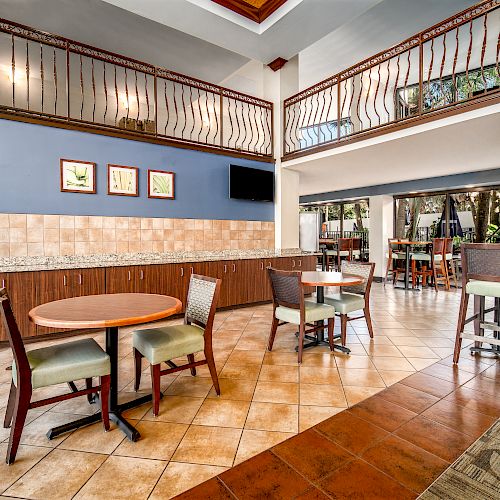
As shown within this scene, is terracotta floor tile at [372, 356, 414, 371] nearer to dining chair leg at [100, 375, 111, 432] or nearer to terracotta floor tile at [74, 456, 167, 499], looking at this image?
terracotta floor tile at [74, 456, 167, 499]

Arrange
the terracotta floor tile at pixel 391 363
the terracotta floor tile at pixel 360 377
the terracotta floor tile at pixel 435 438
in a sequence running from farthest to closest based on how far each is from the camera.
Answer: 1. the terracotta floor tile at pixel 391 363
2. the terracotta floor tile at pixel 360 377
3. the terracotta floor tile at pixel 435 438

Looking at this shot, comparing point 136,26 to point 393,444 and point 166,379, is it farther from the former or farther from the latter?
point 393,444

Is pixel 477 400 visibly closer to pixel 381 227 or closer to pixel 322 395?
pixel 322 395

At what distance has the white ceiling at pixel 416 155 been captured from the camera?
14.1 feet

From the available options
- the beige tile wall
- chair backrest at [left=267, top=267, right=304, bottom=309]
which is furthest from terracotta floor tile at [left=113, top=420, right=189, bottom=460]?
the beige tile wall

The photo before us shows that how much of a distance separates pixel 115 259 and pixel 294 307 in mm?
2812

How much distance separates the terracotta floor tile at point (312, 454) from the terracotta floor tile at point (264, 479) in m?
0.05

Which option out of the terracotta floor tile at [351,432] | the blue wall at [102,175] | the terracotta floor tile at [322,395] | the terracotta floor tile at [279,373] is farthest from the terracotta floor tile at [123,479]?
the blue wall at [102,175]

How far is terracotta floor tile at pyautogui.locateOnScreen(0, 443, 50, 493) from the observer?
1680mm

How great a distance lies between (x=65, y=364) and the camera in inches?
77.4

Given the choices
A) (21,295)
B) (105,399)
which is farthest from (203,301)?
(21,295)

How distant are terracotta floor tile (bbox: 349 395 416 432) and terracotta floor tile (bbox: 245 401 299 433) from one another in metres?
0.44

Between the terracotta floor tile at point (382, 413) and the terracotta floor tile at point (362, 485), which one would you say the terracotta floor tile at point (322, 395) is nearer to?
the terracotta floor tile at point (382, 413)

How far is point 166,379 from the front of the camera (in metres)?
2.91
